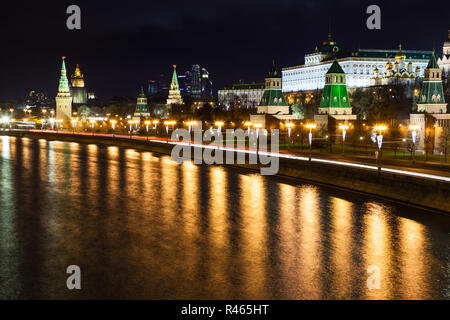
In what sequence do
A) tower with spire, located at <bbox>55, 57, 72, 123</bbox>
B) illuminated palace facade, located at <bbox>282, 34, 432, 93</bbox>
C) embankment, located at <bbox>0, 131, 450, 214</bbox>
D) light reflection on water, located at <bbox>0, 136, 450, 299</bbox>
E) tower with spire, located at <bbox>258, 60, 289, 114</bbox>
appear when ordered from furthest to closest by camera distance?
illuminated palace facade, located at <bbox>282, 34, 432, 93</bbox> → tower with spire, located at <bbox>55, 57, 72, 123</bbox> → tower with spire, located at <bbox>258, 60, 289, 114</bbox> → embankment, located at <bbox>0, 131, 450, 214</bbox> → light reflection on water, located at <bbox>0, 136, 450, 299</bbox>

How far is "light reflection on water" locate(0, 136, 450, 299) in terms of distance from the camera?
10.4m

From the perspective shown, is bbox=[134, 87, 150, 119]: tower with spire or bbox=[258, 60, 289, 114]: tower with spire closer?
bbox=[258, 60, 289, 114]: tower with spire

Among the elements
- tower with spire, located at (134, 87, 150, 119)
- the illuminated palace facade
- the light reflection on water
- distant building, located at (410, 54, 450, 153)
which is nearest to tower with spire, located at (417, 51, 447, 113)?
distant building, located at (410, 54, 450, 153)

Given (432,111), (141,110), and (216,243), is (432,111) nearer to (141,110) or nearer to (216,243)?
(216,243)

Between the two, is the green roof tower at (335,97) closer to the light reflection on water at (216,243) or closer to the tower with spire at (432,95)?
the tower with spire at (432,95)

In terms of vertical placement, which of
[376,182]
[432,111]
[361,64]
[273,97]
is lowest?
[376,182]

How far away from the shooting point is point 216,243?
14016 millimetres

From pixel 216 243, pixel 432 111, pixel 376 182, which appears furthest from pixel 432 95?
pixel 216 243

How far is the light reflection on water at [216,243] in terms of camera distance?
10.4 meters

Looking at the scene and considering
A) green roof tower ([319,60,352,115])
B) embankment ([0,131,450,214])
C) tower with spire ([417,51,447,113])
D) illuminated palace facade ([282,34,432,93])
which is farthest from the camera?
illuminated palace facade ([282,34,432,93])

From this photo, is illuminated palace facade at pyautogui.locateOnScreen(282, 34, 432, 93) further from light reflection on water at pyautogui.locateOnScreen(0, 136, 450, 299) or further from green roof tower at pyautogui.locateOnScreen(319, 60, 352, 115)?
light reflection on water at pyautogui.locateOnScreen(0, 136, 450, 299)

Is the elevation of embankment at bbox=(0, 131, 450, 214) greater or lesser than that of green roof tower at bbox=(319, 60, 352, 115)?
lesser

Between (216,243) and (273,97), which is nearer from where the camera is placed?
(216,243)
